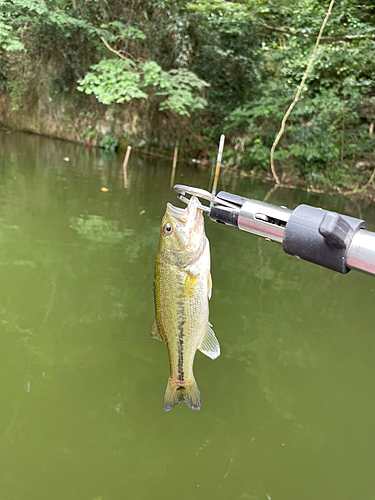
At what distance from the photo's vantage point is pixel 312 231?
827mm

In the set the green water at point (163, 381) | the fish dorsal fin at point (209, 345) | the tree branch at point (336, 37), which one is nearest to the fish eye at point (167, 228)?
the fish dorsal fin at point (209, 345)

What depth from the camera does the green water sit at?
2.27 m

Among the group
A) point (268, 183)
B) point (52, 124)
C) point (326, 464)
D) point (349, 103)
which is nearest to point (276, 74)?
point (349, 103)

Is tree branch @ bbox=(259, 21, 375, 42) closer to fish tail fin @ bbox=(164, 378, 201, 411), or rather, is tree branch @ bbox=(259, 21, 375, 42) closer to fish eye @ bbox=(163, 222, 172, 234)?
fish eye @ bbox=(163, 222, 172, 234)

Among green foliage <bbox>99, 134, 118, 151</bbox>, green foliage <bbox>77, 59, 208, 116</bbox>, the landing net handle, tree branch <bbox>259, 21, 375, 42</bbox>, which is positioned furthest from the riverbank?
the landing net handle

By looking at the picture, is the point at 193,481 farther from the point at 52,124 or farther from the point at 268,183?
the point at 52,124

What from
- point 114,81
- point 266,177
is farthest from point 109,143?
point 266,177

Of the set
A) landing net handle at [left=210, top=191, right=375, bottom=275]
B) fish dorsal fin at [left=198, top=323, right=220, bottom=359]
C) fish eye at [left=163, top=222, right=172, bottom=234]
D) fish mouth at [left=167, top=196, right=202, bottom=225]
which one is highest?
landing net handle at [left=210, top=191, right=375, bottom=275]

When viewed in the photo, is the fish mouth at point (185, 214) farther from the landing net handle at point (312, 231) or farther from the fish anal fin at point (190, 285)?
the landing net handle at point (312, 231)

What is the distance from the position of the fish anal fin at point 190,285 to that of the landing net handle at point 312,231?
583mm

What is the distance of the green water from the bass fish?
955mm

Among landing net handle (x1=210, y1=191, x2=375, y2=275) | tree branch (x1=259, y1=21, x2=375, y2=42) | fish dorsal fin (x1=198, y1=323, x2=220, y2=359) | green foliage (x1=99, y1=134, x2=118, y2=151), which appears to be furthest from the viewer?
green foliage (x1=99, y1=134, x2=118, y2=151)

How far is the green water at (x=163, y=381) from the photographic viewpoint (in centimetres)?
227

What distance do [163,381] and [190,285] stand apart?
1649 mm
